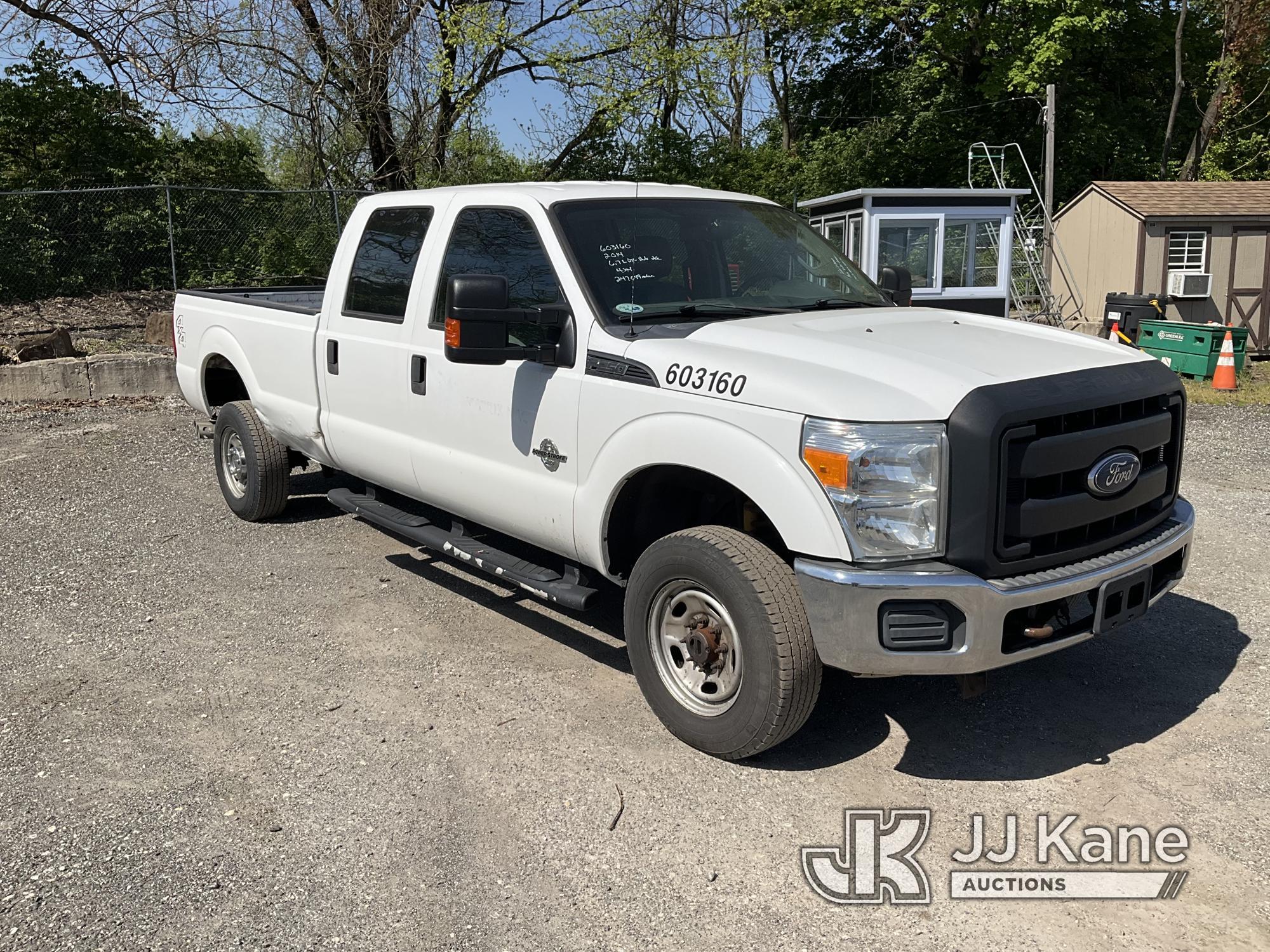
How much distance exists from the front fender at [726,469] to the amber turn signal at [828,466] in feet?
0.10

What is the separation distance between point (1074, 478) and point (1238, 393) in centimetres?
1242

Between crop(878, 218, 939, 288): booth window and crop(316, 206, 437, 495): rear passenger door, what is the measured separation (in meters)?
12.1

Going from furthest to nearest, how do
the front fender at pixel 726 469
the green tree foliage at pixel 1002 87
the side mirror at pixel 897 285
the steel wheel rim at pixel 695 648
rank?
the green tree foliage at pixel 1002 87 < the side mirror at pixel 897 285 < the steel wheel rim at pixel 695 648 < the front fender at pixel 726 469

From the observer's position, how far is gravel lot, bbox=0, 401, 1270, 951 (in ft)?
10.4

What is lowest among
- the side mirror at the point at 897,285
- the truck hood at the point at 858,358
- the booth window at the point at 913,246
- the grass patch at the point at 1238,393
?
the grass patch at the point at 1238,393

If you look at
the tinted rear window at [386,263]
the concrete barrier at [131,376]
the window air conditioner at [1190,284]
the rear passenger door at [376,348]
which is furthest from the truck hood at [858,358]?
the window air conditioner at [1190,284]

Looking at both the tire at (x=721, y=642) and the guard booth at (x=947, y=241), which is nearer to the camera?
the tire at (x=721, y=642)

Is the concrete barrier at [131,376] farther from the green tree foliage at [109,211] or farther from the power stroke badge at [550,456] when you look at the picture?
the power stroke badge at [550,456]

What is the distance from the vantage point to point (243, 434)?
7117 millimetres

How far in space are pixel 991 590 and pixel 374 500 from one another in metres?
3.74

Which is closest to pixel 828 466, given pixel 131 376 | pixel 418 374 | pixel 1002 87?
pixel 418 374

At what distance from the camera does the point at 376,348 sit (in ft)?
18.5

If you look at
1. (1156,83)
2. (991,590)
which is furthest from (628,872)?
(1156,83)

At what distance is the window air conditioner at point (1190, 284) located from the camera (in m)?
19.1
